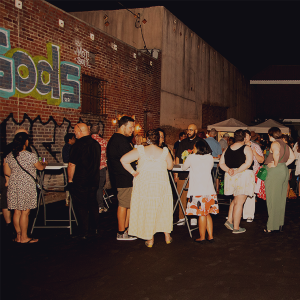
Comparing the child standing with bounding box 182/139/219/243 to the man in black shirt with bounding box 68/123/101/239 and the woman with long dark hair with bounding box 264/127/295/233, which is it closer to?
the woman with long dark hair with bounding box 264/127/295/233

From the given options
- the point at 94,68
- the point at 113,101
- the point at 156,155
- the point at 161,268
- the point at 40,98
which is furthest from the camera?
the point at 113,101

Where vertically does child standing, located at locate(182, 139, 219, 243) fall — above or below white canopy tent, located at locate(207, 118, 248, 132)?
below

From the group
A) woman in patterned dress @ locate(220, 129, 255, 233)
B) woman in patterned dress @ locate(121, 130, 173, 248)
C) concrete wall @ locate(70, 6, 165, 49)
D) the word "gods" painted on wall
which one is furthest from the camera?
concrete wall @ locate(70, 6, 165, 49)

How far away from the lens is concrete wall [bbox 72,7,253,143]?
16562 millimetres

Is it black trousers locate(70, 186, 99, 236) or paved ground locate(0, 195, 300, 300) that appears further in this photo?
black trousers locate(70, 186, 99, 236)

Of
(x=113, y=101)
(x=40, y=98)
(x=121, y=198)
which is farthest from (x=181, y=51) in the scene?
(x=121, y=198)

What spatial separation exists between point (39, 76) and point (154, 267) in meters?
6.19

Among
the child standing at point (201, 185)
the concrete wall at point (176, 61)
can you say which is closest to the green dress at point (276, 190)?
the child standing at point (201, 185)

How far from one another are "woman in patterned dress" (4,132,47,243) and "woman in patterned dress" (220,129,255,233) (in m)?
3.26

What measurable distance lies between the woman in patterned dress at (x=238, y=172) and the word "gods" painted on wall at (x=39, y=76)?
5.10 m

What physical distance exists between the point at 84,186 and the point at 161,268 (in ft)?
6.52

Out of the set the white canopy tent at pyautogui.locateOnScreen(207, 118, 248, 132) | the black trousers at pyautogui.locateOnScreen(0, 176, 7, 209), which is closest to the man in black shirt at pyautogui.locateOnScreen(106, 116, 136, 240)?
the black trousers at pyautogui.locateOnScreen(0, 176, 7, 209)

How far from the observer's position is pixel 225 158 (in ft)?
21.0

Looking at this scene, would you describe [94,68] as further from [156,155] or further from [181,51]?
[181,51]
